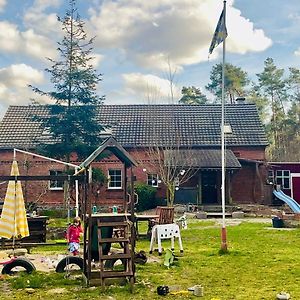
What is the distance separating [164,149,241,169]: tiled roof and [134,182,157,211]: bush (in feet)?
7.39

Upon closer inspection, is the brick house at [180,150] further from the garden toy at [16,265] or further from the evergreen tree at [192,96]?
the evergreen tree at [192,96]

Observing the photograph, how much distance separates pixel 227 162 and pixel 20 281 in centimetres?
2194

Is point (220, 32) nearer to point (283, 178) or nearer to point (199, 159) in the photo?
point (199, 159)

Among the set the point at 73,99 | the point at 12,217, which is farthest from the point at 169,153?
the point at 12,217

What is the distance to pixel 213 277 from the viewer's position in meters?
8.95

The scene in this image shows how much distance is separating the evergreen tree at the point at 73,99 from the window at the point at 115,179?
500 cm

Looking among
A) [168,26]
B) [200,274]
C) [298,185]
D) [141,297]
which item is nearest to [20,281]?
[141,297]

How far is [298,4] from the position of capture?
57.5 feet

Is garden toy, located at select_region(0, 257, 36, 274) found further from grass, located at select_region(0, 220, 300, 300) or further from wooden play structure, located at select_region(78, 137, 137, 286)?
wooden play structure, located at select_region(78, 137, 137, 286)

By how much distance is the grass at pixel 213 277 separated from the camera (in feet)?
25.0

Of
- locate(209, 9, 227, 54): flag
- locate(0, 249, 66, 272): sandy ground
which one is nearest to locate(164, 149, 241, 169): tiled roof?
locate(209, 9, 227, 54): flag

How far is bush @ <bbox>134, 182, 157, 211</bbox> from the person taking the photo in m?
28.3

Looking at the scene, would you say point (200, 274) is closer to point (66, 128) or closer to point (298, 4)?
point (298, 4)

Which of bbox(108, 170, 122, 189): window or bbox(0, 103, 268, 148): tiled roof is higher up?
bbox(0, 103, 268, 148): tiled roof
